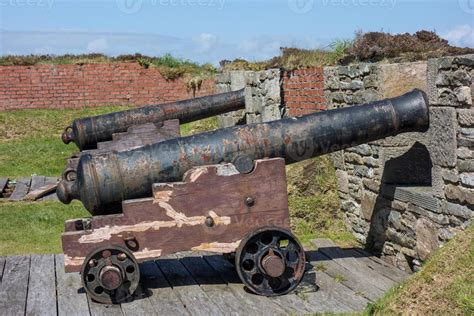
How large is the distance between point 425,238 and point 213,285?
59.4 inches

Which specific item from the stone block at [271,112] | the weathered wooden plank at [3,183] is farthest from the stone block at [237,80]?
the weathered wooden plank at [3,183]

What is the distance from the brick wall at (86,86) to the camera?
54.2 feet

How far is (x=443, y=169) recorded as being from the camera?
15.1 ft

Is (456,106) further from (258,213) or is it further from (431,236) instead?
(258,213)

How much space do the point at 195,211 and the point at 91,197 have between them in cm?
66

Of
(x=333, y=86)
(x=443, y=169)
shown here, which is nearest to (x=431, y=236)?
(x=443, y=169)

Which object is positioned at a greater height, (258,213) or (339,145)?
(339,145)

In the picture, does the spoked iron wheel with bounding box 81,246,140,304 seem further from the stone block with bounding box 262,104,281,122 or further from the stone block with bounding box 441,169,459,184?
the stone block with bounding box 262,104,281,122

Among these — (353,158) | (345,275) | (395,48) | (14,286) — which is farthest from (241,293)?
(395,48)

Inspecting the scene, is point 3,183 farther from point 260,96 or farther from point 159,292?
point 159,292

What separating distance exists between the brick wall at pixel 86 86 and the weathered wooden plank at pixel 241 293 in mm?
11524

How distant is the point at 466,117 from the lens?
4.30 metres

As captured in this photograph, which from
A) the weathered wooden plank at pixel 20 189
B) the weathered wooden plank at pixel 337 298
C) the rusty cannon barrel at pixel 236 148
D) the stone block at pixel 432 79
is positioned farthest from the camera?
the weathered wooden plank at pixel 20 189

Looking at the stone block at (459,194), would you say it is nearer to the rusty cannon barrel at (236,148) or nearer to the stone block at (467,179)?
the stone block at (467,179)
